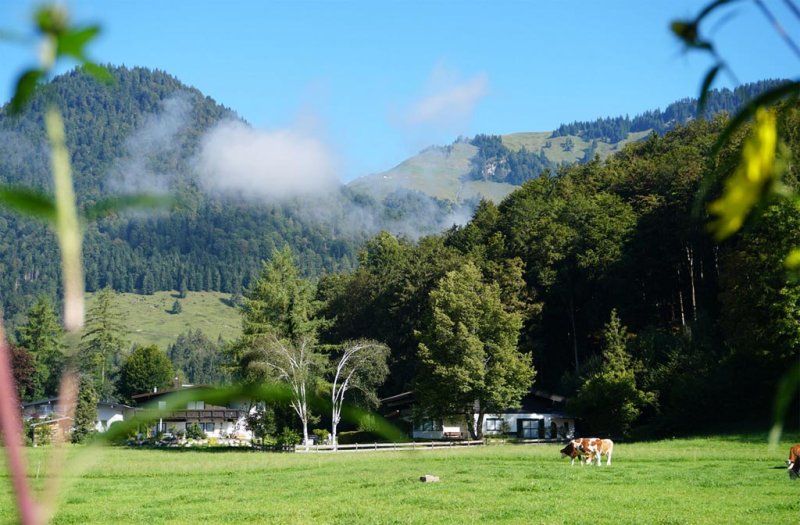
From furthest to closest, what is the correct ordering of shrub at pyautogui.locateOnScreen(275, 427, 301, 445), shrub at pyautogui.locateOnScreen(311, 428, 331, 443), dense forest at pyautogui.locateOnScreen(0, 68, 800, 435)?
shrub at pyautogui.locateOnScreen(311, 428, 331, 443) → shrub at pyautogui.locateOnScreen(275, 427, 301, 445) → dense forest at pyautogui.locateOnScreen(0, 68, 800, 435)

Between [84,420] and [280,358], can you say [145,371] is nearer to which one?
[280,358]

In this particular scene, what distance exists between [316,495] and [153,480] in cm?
820

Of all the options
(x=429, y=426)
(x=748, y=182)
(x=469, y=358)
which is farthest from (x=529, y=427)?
(x=748, y=182)

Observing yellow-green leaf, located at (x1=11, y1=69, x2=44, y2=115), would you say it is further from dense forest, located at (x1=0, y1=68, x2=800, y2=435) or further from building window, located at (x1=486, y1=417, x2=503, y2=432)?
building window, located at (x1=486, y1=417, x2=503, y2=432)

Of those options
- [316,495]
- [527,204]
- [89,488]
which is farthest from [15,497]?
[527,204]

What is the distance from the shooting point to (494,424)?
5147 centimetres

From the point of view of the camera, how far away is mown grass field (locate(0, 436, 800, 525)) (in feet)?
44.3

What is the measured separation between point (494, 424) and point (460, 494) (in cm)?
3546

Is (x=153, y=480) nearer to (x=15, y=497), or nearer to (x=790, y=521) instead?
(x=790, y=521)

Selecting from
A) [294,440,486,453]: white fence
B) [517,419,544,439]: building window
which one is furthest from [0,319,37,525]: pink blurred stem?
[517,419,544,439]: building window

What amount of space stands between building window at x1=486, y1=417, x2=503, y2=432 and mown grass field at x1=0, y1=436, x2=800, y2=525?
953 inches

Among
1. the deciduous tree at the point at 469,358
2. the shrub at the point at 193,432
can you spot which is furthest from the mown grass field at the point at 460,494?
the shrub at the point at 193,432

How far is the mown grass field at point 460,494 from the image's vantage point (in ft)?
44.3

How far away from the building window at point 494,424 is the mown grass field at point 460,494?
79.4 feet
